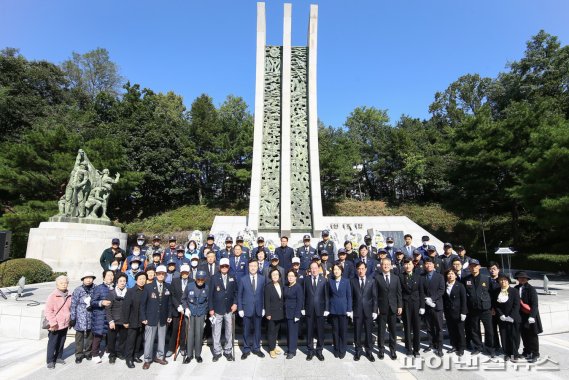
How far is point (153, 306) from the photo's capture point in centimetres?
446

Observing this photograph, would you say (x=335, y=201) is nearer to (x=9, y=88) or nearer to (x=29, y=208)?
(x=29, y=208)

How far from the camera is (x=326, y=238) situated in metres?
7.29

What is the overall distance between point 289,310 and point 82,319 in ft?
8.95

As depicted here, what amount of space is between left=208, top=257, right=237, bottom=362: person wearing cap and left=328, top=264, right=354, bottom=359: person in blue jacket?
4.45 ft

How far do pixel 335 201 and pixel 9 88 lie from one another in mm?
24997

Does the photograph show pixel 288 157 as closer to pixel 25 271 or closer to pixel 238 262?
pixel 238 262

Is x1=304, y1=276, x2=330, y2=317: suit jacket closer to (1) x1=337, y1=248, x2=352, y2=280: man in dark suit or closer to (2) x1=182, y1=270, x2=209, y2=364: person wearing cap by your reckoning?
(1) x1=337, y1=248, x2=352, y2=280: man in dark suit

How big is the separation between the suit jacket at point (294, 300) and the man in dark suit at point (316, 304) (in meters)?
0.08

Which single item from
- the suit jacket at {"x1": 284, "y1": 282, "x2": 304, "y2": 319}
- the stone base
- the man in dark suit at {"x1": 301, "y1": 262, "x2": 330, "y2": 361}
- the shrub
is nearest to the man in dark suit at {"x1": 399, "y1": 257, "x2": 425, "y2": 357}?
the man in dark suit at {"x1": 301, "y1": 262, "x2": 330, "y2": 361}

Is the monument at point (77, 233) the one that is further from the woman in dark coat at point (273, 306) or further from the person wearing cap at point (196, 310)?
the woman in dark coat at point (273, 306)

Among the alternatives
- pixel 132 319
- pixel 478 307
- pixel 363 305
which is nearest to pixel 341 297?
pixel 363 305

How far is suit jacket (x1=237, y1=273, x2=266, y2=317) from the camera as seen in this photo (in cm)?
468

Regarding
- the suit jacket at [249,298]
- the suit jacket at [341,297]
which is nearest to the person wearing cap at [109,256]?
the suit jacket at [249,298]

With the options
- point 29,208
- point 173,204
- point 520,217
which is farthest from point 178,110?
point 520,217
